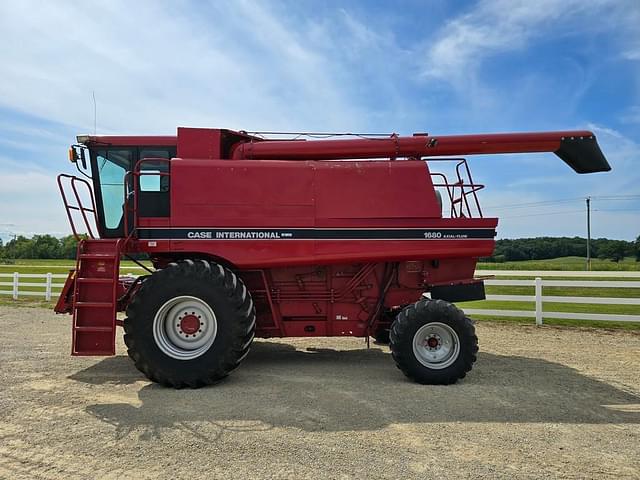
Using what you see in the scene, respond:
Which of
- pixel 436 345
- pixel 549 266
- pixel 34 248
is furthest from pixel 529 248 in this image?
pixel 34 248

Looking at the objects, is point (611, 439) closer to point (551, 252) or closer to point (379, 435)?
point (379, 435)

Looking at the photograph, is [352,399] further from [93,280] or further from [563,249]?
[563,249]

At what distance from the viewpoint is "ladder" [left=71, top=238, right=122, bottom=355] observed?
5.78m

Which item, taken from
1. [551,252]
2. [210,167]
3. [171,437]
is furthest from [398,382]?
[551,252]

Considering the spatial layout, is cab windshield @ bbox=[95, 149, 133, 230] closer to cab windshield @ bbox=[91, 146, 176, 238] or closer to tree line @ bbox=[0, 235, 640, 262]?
cab windshield @ bbox=[91, 146, 176, 238]

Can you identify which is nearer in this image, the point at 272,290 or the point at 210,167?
the point at 210,167

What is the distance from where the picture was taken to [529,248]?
1448 inches

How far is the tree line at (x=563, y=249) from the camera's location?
116 feet

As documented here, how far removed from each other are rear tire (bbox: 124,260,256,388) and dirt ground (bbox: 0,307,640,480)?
11.1 inches

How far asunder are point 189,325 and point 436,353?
10.6 ft

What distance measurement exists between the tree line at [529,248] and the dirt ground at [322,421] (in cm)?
2310

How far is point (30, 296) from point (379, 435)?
1763 centimetres

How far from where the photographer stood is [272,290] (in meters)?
6.68

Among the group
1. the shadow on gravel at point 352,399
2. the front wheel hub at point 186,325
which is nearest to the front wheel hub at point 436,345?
the shadow on gravel at point 352,399
